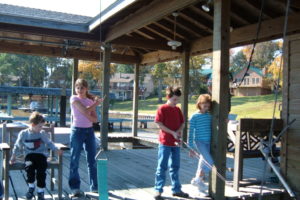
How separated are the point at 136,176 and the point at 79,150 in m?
1.67

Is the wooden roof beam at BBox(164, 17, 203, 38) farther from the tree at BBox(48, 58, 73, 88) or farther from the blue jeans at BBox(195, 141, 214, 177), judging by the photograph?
the tree at BBox(48, 58, 73, 88)

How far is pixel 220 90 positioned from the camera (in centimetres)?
386

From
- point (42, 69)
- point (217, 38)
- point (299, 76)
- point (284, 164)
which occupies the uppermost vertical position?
point (42, 69)

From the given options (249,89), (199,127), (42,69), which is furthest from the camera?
(42,69)

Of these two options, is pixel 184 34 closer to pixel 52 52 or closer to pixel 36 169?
pixel 52 52

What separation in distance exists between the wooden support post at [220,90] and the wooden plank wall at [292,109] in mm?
1188

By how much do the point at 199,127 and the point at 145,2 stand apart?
2.62 meters

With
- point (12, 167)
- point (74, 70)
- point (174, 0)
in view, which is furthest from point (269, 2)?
point (74, 70)

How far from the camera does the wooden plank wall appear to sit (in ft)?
14.7

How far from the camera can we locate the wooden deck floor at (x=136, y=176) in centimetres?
430

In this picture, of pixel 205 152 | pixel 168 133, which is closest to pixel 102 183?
pixel 168 133

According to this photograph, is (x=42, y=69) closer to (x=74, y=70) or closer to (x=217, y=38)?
(x=74, y=70)

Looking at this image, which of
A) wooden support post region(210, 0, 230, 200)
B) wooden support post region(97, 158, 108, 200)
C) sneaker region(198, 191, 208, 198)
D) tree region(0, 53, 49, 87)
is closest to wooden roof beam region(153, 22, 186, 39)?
wooden support post region(210, 0, 230, 200)

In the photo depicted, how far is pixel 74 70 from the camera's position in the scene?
9.41 metres
